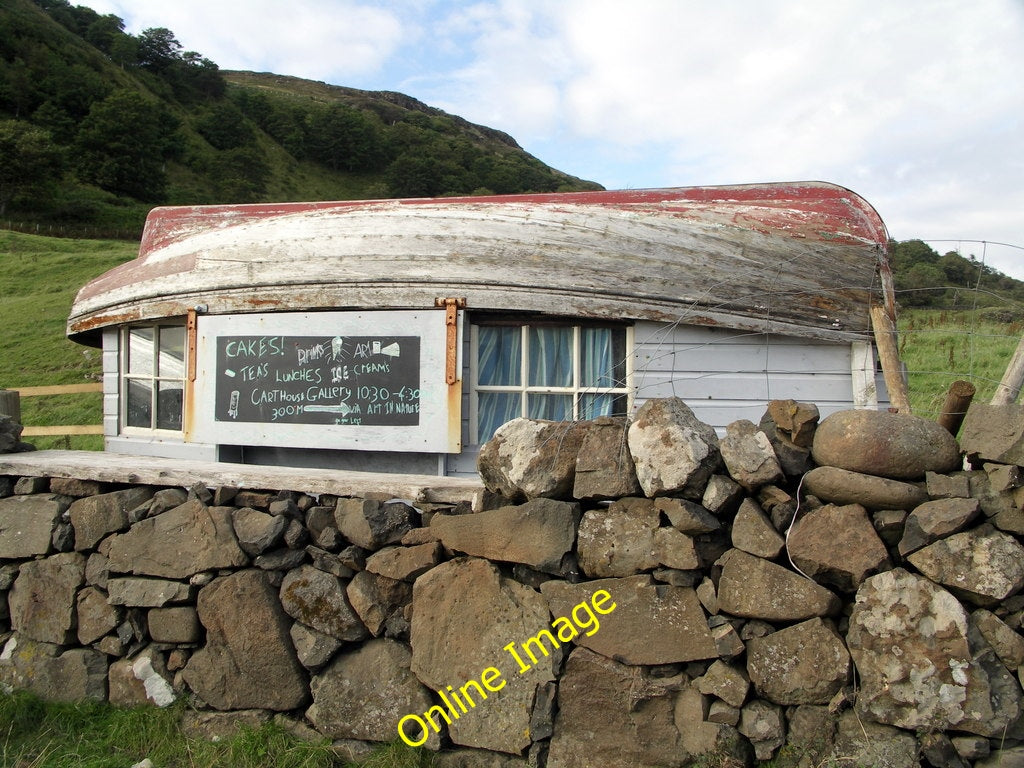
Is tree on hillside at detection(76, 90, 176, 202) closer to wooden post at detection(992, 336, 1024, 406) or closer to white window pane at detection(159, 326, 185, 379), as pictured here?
white window pane at detection(159, 326, 185, 379)

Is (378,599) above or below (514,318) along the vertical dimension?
below

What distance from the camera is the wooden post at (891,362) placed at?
431 cm

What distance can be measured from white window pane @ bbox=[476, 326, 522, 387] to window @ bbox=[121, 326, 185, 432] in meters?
2.50

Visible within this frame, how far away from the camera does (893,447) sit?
109 inches

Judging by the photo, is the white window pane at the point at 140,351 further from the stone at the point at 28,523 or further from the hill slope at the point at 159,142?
the hill slope at the point at 159,142

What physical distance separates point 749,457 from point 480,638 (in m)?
1.52

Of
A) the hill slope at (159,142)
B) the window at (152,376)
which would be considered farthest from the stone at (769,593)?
the hill slope at (159,142)

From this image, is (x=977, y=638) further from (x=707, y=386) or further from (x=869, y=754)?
(x=707, y=386)

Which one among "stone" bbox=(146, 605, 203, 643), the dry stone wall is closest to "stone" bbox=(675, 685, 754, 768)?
the dry stone wall

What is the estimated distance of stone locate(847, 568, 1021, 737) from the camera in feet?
8.34

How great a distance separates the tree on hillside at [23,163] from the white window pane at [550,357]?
4435 cm

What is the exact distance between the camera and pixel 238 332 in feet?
17.2

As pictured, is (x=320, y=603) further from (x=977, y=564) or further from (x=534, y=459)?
(x=977, y=564)

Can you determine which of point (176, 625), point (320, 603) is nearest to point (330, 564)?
point (320, 603)
